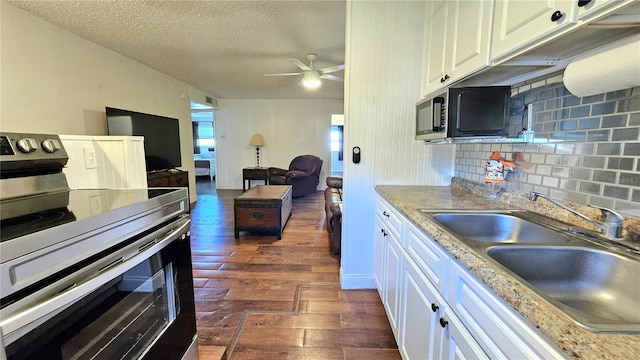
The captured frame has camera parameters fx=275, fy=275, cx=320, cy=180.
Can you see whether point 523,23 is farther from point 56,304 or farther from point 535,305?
point 56,304

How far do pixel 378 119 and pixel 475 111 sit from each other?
30.1 inches

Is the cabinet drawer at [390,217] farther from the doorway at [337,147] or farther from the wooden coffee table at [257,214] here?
the doorway at [337,147]

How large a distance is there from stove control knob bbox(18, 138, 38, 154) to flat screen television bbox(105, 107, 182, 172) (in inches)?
93.1

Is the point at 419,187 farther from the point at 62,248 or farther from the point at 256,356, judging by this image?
the point at 62,248

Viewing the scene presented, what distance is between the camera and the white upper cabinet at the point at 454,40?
130cm

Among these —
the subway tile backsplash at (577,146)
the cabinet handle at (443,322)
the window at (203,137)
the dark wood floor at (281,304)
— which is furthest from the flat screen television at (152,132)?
the window at (203,137)

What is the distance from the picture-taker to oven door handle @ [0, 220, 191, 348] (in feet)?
1.89

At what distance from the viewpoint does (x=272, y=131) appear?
7113mm

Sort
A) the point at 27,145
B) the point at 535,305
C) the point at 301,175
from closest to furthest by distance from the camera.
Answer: the point at 535,305 < the point at 27,145 < the point at 301,175

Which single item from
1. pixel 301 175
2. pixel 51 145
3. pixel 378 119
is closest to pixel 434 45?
pixel 378 119

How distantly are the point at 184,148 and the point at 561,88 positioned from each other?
18.1 ft

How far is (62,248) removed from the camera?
0.70 m

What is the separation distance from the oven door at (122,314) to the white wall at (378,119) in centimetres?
131

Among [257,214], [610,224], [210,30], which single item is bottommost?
[257,214]
